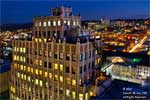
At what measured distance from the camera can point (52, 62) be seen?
229ft

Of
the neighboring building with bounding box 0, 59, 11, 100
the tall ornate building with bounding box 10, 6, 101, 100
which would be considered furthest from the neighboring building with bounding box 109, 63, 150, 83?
the neighboring building with bounding box 0, 59, 11, 100

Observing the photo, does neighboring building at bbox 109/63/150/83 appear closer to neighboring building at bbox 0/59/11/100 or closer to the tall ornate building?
the tall ornate building

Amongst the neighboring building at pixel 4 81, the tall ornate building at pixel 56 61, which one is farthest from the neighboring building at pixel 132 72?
the neighboring building at pixel 4 81

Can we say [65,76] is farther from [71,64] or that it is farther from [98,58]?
[98,58]

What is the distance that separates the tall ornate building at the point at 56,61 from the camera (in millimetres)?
64188

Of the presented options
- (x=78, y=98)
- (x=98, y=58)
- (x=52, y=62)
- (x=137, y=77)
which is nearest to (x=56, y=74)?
(x=52, y=62)

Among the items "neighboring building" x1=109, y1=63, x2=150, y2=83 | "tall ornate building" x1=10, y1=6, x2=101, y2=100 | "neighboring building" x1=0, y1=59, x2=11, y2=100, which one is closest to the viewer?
"tall ornate building" x1=10, y1=6, x2=101, y2=100

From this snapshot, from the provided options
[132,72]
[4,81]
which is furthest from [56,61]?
[4,81]

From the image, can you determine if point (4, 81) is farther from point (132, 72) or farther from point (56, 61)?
point (132, 72)

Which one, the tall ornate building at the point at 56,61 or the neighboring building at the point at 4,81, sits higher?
the tall ornate building at the point at 56,61

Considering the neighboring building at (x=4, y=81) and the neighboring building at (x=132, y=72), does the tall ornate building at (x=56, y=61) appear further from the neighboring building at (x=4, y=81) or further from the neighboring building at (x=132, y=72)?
the neighboring building at (x=132, y=72)

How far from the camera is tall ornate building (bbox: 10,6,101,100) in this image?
64.2 metres

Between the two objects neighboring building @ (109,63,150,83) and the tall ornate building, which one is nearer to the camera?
the tall ornate building

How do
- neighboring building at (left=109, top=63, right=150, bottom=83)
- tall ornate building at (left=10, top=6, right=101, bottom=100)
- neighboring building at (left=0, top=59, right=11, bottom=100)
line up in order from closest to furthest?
tall ornate building at (left=10, top=6, right=101, bottom=100)
neighboring building at (left=109, top=63, right=150, bottom=83)
neighboring building at (left=0, top=59, right=11, bottom=100)
